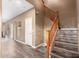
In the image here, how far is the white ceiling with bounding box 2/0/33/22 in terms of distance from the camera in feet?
7.75

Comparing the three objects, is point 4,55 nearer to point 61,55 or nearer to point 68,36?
point 61,55

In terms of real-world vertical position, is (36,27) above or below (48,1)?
below

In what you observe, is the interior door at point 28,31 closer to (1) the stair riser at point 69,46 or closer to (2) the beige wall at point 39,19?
(2) the beige wall at point 39,19

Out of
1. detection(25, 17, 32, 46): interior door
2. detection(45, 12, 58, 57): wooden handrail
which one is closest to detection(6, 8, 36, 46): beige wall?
detection(25, 17, 32, 46): interior door

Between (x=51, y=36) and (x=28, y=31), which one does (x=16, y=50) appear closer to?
(x=28, y=31)

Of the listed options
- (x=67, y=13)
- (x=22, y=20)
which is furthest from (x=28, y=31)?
(x=67, y=13)

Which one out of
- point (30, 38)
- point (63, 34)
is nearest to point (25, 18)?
point (30, 38)

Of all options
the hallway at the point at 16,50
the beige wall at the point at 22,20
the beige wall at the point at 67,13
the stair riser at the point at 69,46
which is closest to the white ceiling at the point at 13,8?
the beige wall at the point at 22,20

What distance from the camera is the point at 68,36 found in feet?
7.79

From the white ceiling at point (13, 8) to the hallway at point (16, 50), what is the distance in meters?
0.43

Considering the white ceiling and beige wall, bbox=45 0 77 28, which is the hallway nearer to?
the white ceiling

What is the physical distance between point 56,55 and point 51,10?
80 cm

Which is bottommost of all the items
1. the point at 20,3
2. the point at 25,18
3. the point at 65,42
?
the point at 65,42

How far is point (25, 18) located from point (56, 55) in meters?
0.85
